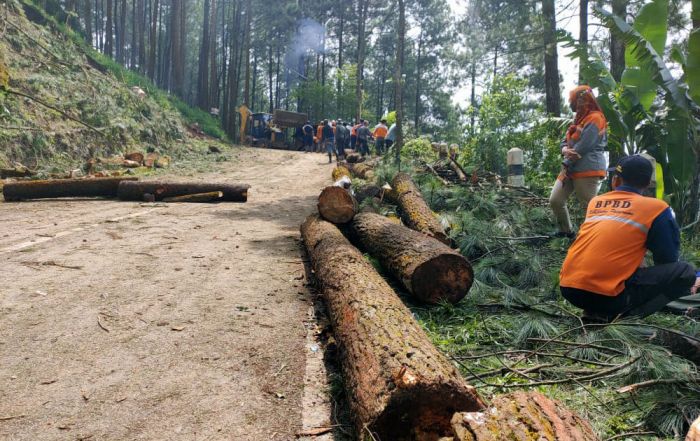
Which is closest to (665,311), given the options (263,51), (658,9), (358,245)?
(358,245)

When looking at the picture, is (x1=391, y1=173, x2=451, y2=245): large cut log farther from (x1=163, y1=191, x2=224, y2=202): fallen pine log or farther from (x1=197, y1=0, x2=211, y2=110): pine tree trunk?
(x1=197, y1=0, x2=211, y2=110): pine tree trunk

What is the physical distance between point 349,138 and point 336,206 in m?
20.9

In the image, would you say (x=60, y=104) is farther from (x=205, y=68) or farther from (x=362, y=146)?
(x=205, y=68)

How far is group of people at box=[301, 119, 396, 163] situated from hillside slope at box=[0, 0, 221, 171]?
6599mm

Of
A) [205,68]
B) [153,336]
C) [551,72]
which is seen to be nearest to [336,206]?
[153,336]

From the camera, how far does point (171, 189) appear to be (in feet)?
34.0

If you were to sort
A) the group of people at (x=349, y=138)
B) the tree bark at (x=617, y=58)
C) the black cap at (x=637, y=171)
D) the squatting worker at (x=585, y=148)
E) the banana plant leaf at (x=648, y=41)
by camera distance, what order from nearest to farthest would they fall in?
the black cap at (x=637, y=171)
the squatting worker at (x=585, y=148)
the banana plant leaf at (x=648, y=41)
the tree bark at (x=617, y=58)
the group of people at (x=349, y=138)

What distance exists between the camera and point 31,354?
128 inches

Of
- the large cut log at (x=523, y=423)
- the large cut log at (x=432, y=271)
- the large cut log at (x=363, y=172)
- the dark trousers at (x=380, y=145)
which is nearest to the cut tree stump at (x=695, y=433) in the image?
the large cut log at (x=523, y=423)

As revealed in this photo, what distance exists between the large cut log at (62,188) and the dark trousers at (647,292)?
965 centimetres

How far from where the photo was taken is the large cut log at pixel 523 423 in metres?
1.86

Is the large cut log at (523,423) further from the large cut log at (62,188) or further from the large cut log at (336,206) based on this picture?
the large cut log at (62,188)

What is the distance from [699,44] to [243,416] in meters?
6.48

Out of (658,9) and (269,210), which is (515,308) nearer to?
(658,9)
